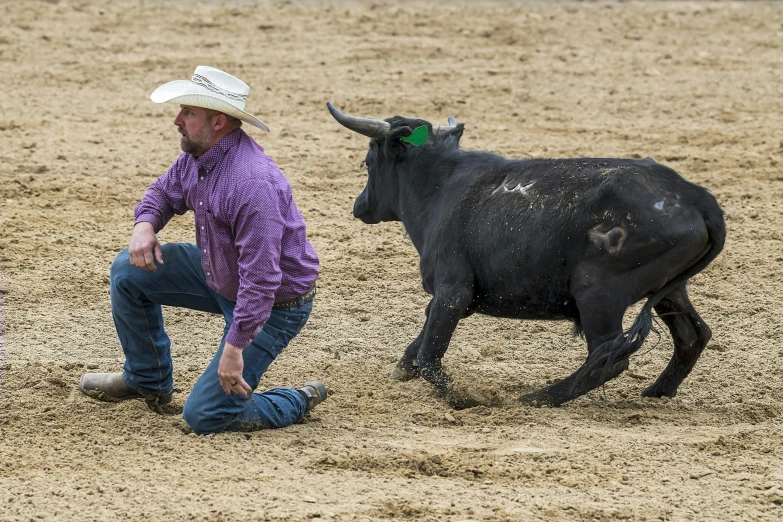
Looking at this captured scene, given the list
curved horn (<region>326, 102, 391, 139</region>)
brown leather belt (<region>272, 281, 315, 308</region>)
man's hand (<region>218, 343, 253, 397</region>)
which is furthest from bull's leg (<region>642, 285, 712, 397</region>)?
man's hand (<region>218, 343, 253, 397</region>)

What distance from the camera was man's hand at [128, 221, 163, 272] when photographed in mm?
5422

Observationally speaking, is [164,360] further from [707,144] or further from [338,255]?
[707,144]

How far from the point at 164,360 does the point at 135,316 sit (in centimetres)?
26

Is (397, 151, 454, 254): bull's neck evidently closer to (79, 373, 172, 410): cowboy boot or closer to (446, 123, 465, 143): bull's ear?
(446, 123, 465, 143): bull's ear

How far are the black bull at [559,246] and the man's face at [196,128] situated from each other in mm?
1120

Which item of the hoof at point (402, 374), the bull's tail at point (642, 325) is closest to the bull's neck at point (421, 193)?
the hoof at point (402, 374)

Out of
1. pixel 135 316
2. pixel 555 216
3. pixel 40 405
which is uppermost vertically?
pixel 555 216

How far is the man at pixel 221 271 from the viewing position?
17.0 ft

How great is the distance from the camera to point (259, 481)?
488cm

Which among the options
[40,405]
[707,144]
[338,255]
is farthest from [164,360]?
[707,144]

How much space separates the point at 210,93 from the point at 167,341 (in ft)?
4.15

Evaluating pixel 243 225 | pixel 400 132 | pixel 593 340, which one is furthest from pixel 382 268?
pixel 243 225

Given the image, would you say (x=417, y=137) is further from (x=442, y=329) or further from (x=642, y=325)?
(x=642, y=325)

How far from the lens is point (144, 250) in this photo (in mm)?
5418
